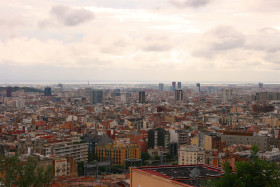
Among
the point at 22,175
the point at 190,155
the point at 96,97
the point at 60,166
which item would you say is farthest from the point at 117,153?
the point at 96,97

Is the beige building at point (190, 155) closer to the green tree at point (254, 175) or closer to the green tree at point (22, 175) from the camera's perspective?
the green tree at point (254, 175)

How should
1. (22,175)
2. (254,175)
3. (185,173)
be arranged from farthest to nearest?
(185,173) < (22,175) < (254,175)

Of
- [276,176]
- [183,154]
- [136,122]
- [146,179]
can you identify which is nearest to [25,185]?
[146,179]

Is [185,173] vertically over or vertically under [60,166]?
over

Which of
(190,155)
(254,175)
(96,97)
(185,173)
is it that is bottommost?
(190,155)

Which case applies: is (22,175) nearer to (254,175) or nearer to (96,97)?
(254,175)

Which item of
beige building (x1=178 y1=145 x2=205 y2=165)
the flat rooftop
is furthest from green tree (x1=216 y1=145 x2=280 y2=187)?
beige building (x1=178 y1=145 x2=205 y2=165)

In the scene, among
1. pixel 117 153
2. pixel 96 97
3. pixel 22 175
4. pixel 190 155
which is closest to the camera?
pixel 22 175

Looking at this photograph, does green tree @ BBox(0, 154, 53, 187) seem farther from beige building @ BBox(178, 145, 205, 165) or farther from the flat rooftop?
beige building @ BBox(178, 145, 205, 165)

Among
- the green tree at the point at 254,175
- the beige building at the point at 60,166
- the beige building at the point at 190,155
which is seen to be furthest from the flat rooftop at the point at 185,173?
the beige building at the point at 190,155
